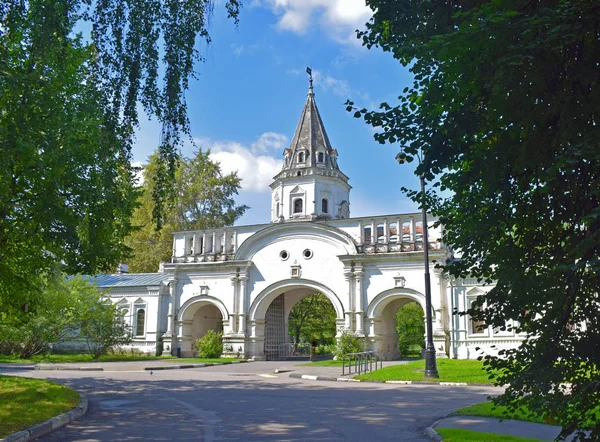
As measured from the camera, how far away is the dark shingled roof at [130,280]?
121ft

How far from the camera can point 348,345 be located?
29000mm

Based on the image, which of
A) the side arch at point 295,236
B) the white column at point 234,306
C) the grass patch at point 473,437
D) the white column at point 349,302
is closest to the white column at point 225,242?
the side arch at point 295,236

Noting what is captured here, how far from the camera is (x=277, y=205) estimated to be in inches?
1495

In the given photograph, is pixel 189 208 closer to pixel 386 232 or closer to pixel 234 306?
pixel 234 306

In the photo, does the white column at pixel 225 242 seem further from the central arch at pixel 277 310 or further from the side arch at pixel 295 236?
the central arch at pixel 277 310

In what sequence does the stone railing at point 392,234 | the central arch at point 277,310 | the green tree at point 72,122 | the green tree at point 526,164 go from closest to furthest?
1. the green tree at point 526,164
2. the green tree at point 72,122
3. the stone railing at point 392,234
4. the central arch at point 277,310

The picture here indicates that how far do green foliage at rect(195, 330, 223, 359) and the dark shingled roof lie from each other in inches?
213

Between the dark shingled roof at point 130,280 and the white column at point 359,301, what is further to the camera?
the dark shingled roof at point 130,280

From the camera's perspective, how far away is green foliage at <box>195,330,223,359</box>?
109ft

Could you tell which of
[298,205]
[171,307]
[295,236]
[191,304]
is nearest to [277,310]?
[191,304]

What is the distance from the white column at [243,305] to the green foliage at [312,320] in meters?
11.3

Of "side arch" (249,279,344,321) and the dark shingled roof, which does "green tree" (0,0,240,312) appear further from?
the dark shingled roof

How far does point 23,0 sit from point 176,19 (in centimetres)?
212

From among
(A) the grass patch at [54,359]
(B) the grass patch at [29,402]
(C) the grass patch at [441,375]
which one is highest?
(B) the grass patch at [29,402]
